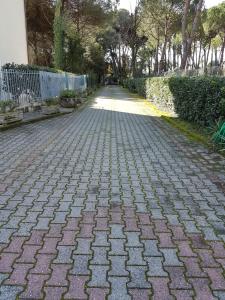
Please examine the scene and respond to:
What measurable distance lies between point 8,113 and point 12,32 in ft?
33.0

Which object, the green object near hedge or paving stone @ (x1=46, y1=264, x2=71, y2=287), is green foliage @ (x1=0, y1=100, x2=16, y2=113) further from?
paving stone @ (x1=46, y1=264, x2=71, y2=287)

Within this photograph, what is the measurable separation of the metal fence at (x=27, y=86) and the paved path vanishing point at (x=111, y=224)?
19.3 feet

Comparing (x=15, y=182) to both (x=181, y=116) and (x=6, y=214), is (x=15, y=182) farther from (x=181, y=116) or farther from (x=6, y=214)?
(x=181, y=116)

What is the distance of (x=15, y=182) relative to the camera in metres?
5.55

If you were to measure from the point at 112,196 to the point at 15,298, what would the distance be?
2399 mm

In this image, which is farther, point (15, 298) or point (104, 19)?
point (104, 19)

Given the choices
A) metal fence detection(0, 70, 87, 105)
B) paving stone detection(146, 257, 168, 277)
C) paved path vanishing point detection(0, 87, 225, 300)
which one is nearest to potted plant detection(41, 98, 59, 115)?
metal fence detection(0, 70, 87, 105)

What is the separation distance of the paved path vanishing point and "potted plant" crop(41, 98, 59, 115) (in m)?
6.65

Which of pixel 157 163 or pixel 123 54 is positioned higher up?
pixel 123 54

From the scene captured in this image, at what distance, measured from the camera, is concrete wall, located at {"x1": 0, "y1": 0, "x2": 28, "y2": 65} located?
717 inches

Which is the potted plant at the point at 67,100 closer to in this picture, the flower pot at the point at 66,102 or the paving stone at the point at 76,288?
the flower pot at the point at 66,102

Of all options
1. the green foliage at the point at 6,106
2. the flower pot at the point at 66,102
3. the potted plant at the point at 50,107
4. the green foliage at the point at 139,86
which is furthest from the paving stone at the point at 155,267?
the green foliage at the point at 139,86

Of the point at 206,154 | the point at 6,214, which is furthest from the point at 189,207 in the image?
the point at 206,154

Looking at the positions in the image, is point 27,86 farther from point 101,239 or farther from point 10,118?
point 101,239
